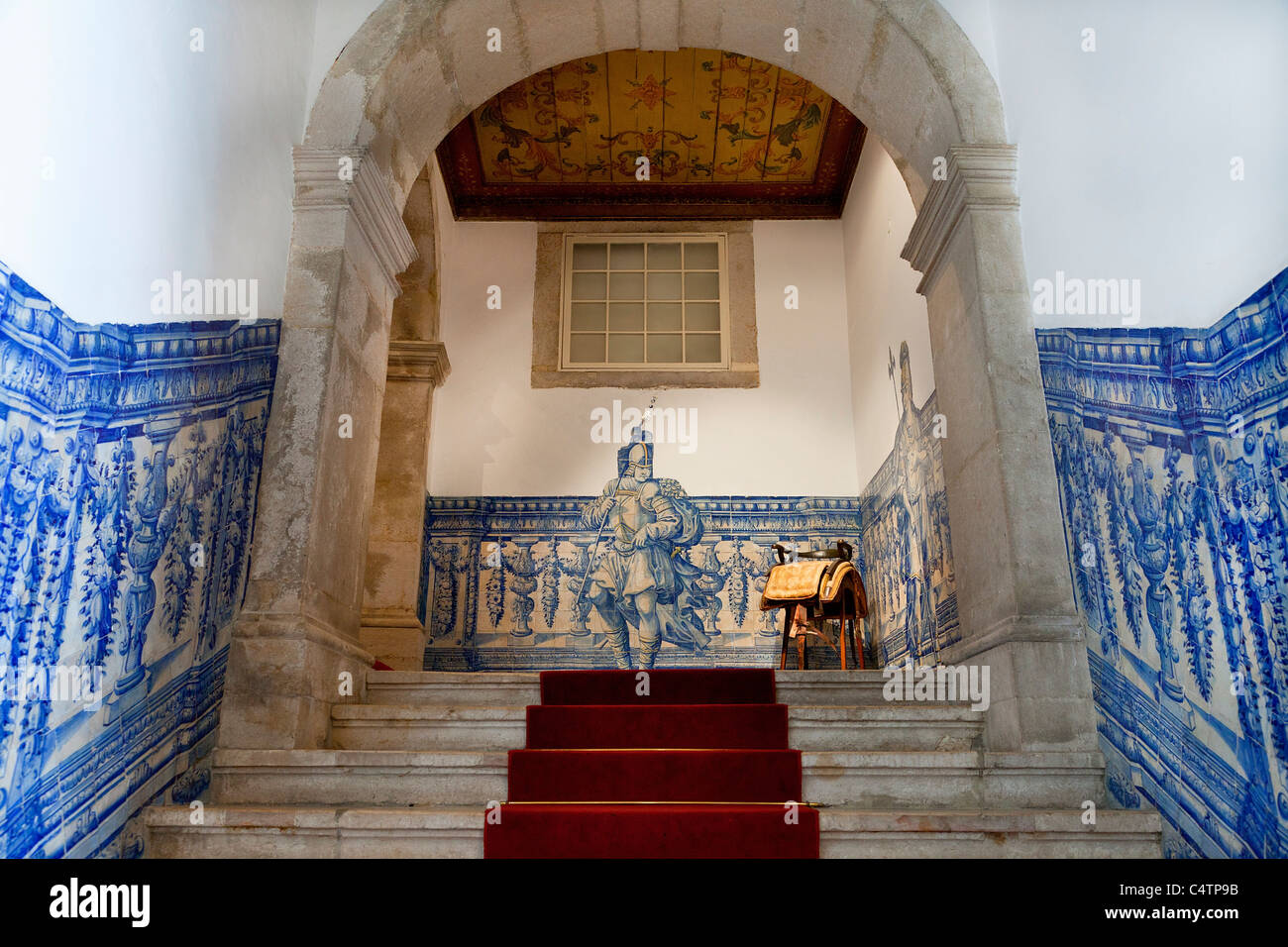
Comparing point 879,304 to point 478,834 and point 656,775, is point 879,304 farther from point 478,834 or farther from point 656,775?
point 478,834

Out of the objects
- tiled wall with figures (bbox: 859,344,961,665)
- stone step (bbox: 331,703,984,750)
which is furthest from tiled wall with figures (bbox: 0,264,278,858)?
tiled wall with figures (bbox: 859,344,961,665)

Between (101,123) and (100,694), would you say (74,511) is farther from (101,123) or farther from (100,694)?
(101,123)

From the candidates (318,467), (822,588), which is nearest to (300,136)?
(318,467)

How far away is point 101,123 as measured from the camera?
2.61 m

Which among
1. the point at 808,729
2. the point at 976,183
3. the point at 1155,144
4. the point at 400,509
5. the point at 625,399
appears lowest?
the point at 808,729

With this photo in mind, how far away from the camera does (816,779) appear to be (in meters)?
3.06

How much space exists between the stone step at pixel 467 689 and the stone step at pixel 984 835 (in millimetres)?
1398

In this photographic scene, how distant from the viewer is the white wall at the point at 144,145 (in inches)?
90.3

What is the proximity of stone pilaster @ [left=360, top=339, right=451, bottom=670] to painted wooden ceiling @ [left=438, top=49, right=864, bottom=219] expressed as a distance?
1637mm

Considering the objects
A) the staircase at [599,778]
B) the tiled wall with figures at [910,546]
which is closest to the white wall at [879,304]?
the tiled wall with figures at [910,546]

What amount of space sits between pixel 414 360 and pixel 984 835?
5.49m

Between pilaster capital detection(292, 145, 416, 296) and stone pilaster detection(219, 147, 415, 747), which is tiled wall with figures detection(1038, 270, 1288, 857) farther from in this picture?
pilaster capital detection(292, 145, 416, 296)
